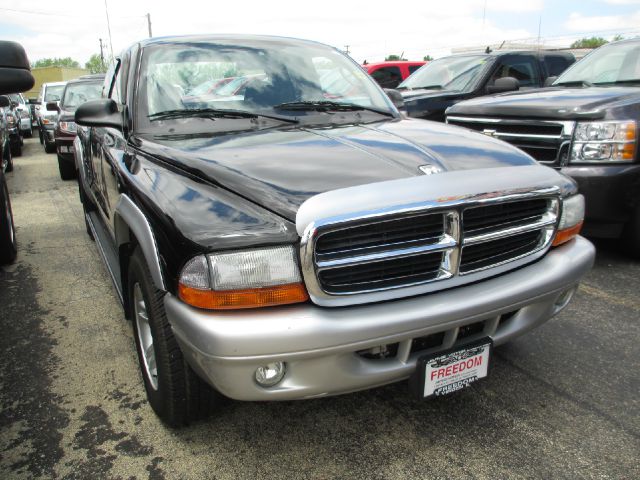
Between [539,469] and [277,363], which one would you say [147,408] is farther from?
[539,469]

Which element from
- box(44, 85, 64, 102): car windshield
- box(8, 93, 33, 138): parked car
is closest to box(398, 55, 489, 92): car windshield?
box(44, 85, 64, 102): car windshield

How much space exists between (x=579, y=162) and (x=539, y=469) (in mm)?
2691

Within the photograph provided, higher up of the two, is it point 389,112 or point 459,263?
point 389,112

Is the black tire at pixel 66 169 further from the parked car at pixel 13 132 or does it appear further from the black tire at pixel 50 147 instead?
the black tire at pixel 50 147

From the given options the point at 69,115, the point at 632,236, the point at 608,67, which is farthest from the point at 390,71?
the point at 632,236

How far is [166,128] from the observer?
2.70 m

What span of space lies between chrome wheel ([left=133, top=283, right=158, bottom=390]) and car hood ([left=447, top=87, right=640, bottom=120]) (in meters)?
3.38

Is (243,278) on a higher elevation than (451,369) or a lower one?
higher

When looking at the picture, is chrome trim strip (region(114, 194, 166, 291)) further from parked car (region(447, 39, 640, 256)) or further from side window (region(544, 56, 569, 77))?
side window (region(544, 56, 569, 77))

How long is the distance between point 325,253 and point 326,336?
0.28 meters

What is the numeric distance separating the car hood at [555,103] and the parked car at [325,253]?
1792 millimetres

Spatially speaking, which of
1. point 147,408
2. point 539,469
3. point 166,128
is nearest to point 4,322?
point 147,408

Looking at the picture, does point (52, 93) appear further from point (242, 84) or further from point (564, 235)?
point (564, 235)

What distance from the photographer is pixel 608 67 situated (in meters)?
5.29
